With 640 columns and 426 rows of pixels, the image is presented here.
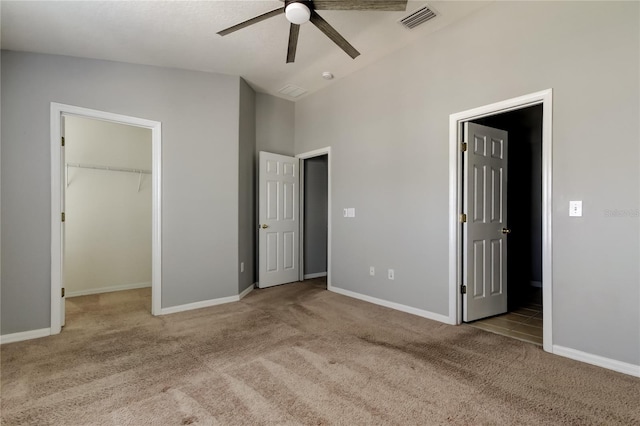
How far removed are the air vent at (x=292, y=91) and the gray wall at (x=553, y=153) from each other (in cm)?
57

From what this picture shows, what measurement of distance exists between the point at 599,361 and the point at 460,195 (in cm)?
161

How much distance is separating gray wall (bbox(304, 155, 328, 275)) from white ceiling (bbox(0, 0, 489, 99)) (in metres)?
1.85

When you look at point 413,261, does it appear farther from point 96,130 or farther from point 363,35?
point 96,130

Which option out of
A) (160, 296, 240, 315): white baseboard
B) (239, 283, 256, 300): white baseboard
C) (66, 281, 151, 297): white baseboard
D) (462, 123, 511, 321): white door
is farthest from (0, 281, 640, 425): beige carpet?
(66, 281, 151, 297): white baseboard

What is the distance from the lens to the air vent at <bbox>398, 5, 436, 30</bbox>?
9.25ft

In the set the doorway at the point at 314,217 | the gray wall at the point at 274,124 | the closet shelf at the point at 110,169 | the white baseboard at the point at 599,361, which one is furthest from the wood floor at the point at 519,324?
the closet shelf at the point at 110,169

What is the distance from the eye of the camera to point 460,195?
3107 mm

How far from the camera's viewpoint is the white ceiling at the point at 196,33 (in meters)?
2.52

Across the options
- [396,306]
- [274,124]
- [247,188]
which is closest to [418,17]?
[274,124]

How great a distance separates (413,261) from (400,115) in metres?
1.64

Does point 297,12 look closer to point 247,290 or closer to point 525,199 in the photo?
point 247,290

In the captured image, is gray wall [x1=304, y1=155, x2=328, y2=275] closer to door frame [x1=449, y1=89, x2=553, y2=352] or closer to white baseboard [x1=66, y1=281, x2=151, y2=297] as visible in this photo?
white baseboard [x1=66, y1=281, x2=151, y2=297]

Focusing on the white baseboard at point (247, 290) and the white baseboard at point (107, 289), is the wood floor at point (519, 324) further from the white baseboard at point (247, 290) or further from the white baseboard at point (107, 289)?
the white baseboard at point (107, 289)

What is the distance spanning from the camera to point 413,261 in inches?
136
